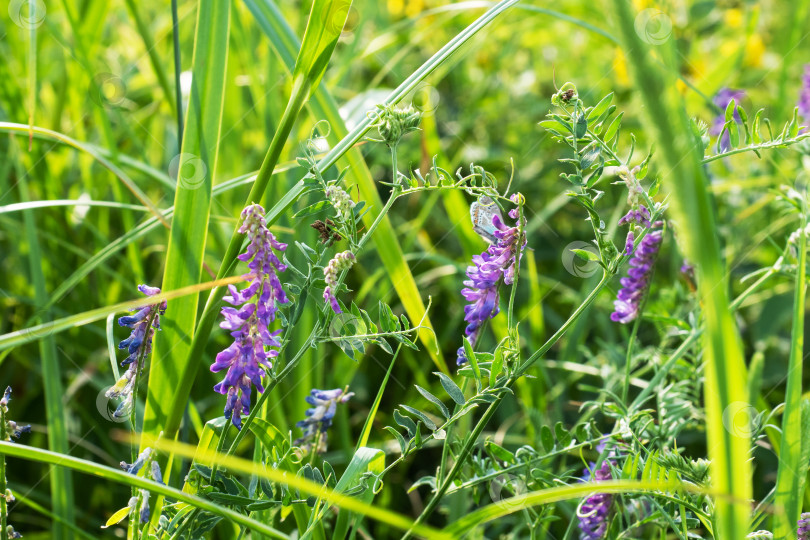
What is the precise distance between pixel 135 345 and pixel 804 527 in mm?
750

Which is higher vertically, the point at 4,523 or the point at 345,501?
the point at 345,501

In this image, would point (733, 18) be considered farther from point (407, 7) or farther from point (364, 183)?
point (364, 183)

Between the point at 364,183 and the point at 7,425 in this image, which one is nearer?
the point at 7,425

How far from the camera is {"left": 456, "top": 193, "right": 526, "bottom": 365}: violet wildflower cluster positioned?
76cm

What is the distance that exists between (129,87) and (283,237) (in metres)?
1.17

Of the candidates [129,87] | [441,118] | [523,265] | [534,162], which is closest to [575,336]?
[523,265]

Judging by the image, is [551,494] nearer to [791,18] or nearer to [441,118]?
[791,18]

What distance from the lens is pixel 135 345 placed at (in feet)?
2.53

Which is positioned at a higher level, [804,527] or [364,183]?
[364,183]

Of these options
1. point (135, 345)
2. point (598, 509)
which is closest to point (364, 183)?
point (135, 345)

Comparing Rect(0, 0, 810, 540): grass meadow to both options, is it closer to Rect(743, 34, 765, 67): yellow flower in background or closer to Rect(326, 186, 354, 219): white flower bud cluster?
Rect(326, 186, 354, 219): white flower bud cluster

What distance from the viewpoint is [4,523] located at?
76cm

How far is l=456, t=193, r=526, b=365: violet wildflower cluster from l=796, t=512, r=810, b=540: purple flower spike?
1.34 feet

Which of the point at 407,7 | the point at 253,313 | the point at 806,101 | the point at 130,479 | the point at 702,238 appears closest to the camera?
the point at 702,238
